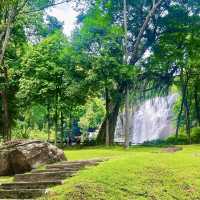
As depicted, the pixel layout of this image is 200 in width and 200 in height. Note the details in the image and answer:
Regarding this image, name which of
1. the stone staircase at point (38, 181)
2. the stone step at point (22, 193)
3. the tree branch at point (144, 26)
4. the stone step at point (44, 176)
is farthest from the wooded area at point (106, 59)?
the stone step at point (22, 193)

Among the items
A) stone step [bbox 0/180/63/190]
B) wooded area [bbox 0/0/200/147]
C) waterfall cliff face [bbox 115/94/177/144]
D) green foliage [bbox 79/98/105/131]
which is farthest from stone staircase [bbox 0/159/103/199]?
waterfall cliff face [bbox 115/94/177/144]

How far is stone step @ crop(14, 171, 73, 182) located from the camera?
11.8 m

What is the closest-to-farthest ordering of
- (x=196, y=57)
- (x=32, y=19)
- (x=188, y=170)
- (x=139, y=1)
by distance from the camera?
(x=188, y=170), (x=32, y=19), (x=196, y=57), (x=139, y=1)

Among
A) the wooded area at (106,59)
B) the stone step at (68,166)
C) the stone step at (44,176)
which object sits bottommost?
the stone step at (44,176)

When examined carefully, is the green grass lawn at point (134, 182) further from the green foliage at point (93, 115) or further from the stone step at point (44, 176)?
the green foliage at point (93, 115)

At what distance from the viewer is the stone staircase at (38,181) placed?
33.9 ft

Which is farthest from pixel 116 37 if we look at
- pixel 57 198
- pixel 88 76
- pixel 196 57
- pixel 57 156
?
pixel 57 198

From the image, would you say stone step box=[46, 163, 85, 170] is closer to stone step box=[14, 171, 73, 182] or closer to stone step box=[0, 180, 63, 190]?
stone step box=[14, 171, 73, 182]

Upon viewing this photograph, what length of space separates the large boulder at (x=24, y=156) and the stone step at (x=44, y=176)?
190cm

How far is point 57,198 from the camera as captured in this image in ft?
29.4

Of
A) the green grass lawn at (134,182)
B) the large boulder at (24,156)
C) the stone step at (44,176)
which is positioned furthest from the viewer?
the large boulder at (24,156)

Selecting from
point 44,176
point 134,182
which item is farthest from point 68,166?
point 134,182

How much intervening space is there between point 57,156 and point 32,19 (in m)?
14.1

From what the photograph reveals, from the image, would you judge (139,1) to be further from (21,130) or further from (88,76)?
(21,130)
